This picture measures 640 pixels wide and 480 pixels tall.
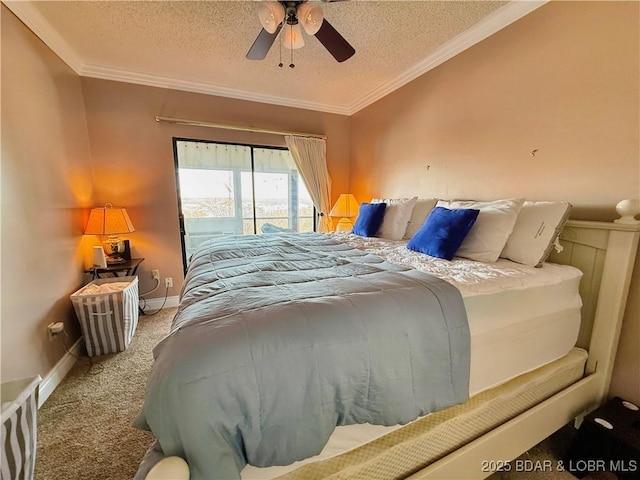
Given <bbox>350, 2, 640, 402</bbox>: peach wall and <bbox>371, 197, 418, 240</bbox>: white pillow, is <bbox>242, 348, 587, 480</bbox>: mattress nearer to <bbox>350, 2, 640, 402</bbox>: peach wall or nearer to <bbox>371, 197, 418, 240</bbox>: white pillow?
<bbox>350, 2, 640, 402</bbox>: peach wall

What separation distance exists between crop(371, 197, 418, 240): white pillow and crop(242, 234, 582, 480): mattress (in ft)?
3.14

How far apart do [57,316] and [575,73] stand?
12.6 ft

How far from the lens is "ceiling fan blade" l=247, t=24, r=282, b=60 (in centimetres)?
170

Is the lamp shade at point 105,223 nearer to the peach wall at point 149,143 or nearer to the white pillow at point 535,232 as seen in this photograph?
the peach wall at point 149,143

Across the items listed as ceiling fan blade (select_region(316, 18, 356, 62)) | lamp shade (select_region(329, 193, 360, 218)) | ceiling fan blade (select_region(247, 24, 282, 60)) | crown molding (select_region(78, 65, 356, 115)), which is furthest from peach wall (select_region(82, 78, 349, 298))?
ceiling fan blade (select_region(316, 18, 356, 62))

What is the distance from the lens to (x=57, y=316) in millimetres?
1929

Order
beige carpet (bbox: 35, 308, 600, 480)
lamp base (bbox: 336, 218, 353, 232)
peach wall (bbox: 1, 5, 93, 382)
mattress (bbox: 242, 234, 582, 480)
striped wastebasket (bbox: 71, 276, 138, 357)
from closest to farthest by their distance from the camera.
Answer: mattress (bbox: 242, 234, 582, 480) → beige carpet (bbox: 35, 308, 600, 480) → peach wall (bbox: 1, 5, 93, 382) → striped wastebasket (bbox: 71, 276, 138, 357) → lamp base (bbox: 336, 218, 353, 232)

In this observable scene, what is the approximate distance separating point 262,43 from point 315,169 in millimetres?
1998

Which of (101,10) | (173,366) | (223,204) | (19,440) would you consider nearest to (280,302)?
(173,366)

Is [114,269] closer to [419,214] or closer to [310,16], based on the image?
[310,16]

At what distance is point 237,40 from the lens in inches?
85.7

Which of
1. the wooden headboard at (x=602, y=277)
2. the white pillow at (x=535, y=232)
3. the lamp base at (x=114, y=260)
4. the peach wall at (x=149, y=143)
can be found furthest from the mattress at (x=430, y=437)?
the peach wall at (x=149, y=143)

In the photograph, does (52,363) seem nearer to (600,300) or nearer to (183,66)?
(183,66)

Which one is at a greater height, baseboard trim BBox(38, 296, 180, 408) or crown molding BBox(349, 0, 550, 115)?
crown molding BBox(349, 0, 550, 115)
